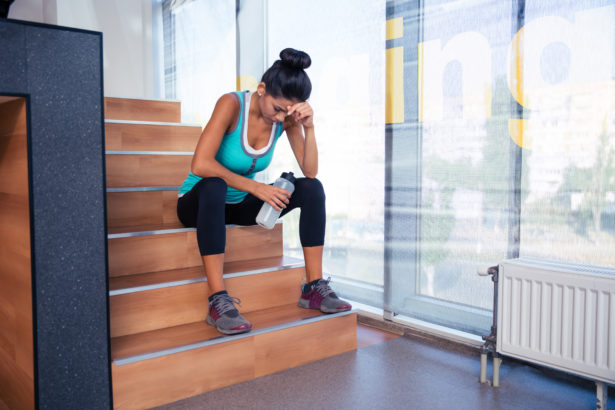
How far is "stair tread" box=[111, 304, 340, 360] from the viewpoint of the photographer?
1417 mm

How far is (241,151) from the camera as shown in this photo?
1.71m

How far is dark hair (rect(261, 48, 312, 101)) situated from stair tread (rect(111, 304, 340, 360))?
73 cm

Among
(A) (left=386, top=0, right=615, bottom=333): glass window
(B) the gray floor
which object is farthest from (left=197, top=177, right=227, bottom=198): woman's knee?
(A) (left=386, top=0, right=615, bottom=333): glass window

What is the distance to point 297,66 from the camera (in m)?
1.57

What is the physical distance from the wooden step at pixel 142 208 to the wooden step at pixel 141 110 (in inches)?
26.9

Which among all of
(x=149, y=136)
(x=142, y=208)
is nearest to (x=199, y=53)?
(x=149, y=136)

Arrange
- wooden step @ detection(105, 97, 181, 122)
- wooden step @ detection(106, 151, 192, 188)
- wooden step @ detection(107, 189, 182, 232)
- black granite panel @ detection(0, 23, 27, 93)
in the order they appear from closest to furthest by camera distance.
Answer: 1. black granite panel @ detection(0, 23, 27, 93)
2. wooden step @ detection(107, 189, 182, 232)
3. wooden step @ detection(106, 151, 192, 188)
4. wooden step @ detection(105, 97, 181, 122)

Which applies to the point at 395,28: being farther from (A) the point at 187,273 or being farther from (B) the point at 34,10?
(B) the point at 34,10

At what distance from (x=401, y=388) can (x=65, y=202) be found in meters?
1.06

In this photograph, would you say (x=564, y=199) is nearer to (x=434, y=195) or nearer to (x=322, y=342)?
(x=434, y=195)

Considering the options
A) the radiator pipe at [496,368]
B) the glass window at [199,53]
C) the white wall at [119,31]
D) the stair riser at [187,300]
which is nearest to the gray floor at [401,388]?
the radiator pipe at [496,368]

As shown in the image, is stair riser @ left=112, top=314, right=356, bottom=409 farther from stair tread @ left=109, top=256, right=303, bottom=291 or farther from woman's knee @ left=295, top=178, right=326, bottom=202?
woman's knee @ left=295, top=178, right=326, bottom=202

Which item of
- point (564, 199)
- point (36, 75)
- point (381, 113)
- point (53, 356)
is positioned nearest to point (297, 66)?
point (381, 113)

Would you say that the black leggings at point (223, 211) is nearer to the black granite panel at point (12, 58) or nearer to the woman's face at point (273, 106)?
the woman's face at point (273, 106)
